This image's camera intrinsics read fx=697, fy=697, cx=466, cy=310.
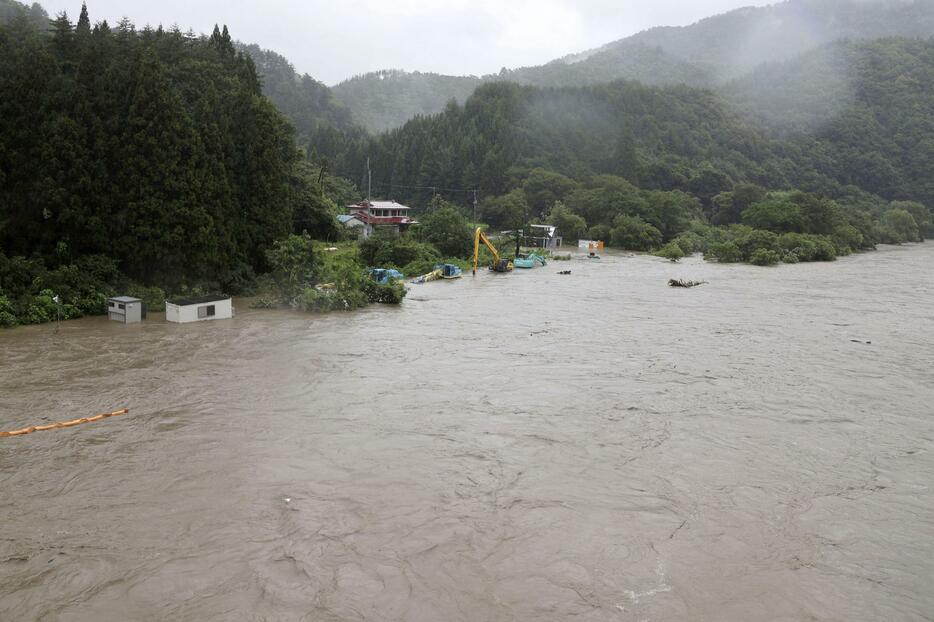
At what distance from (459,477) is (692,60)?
18485 centimetres

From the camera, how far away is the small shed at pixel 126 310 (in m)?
19.8

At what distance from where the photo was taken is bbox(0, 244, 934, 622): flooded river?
24.4 ft

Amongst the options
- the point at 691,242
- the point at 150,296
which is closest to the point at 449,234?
the point at 150,296

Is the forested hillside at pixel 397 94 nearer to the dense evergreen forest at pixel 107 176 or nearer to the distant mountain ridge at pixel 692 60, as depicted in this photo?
the distant mountain ridge at pixel 692 60

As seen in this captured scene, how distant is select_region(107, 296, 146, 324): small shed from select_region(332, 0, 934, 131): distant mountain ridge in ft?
415

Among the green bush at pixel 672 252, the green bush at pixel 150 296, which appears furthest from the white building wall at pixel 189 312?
the green bush at pixel 672 252

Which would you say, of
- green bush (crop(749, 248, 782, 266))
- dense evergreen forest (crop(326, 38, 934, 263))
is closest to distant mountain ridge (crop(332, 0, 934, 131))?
dense evergreen forest (crop(326, 38, 934, 263))

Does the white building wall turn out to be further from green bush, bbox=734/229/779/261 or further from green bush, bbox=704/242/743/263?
green bush, bbox=734/229/779/261

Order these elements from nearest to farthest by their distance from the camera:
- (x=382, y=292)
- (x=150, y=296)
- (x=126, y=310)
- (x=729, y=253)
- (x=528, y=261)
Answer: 1. (x=126, y=310)
2. (x=150, y=296)
3. (x=382, y=292)
4. (x=528, y=261)
5. (x=729, y=253)

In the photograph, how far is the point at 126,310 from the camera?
19781mm

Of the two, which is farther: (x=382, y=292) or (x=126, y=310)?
(x=382, y=292)

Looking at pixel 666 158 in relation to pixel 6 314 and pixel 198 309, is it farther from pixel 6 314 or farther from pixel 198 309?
pixel 6 314

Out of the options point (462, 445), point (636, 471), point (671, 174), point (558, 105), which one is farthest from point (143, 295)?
point (558, 105)

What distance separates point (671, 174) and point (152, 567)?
75532mm
